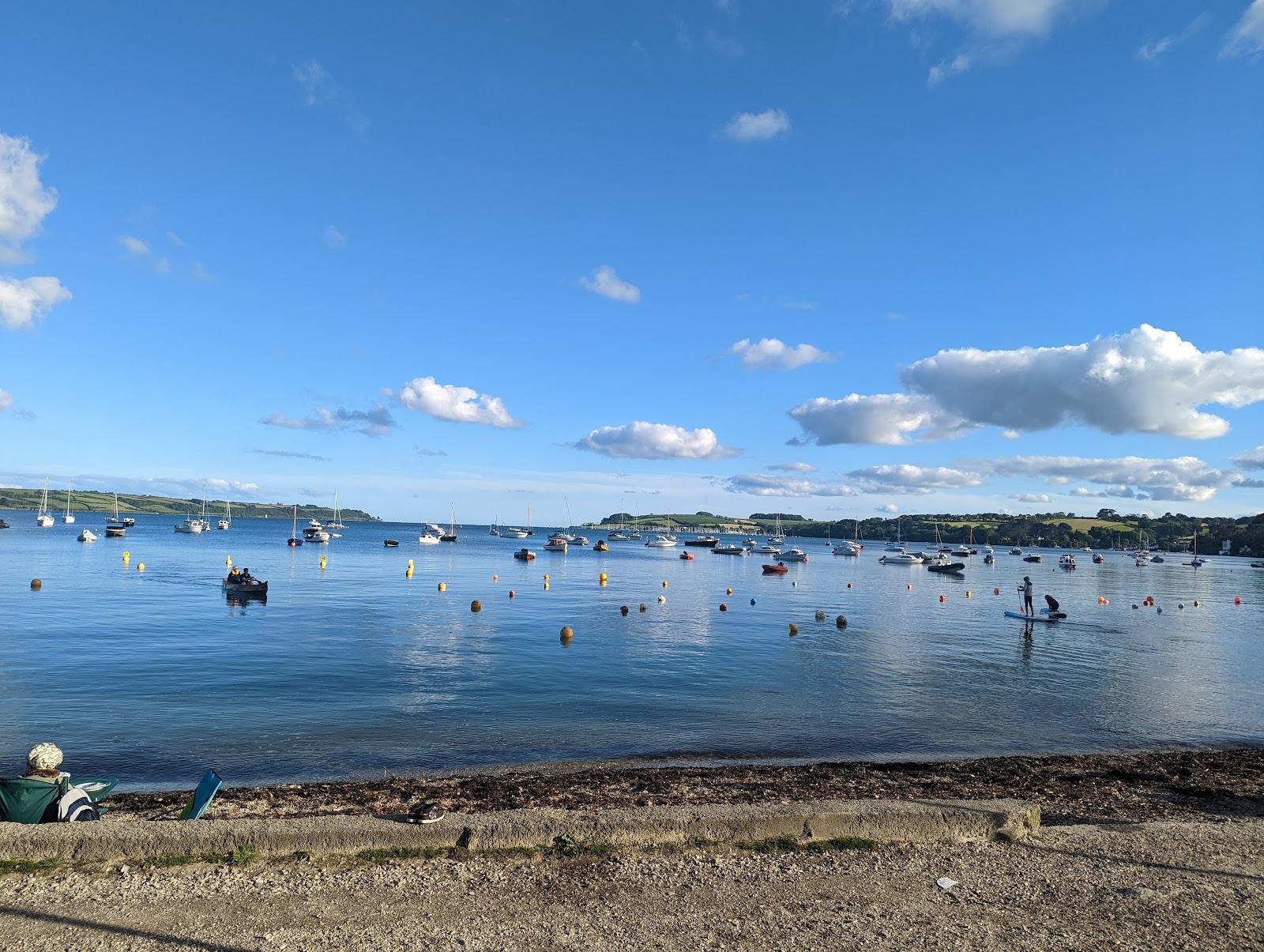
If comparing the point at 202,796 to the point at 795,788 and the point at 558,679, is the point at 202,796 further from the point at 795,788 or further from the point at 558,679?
the point at 558,679

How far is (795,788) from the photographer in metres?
12.9

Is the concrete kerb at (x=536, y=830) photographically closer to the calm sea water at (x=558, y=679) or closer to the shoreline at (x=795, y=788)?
the shoreline at (x=795, y=788)

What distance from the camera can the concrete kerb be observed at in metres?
7.66

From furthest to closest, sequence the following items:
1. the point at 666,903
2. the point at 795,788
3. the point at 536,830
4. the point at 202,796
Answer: the point at 795,788 → the point at 202,796 → the point at 536,830 → the point at 666,903

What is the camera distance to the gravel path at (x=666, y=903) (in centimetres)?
648

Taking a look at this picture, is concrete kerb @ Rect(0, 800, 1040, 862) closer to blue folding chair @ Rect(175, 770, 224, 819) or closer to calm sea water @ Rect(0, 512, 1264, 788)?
blue folding chair @ Rect(175, 770, 224, 819)

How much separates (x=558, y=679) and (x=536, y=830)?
678 inches

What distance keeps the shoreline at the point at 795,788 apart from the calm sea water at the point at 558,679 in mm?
1775

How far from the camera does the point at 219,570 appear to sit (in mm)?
68250

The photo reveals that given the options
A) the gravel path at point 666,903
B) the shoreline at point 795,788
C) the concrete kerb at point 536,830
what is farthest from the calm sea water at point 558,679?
the gravel path at point 666,903

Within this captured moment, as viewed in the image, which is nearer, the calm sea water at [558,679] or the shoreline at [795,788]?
the shoreline at [795,788]

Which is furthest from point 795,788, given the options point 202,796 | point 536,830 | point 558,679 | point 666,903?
point 558,679

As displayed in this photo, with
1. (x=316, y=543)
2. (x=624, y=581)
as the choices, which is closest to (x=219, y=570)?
(x=624, y=581)

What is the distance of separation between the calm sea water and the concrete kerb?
23.7 feet
